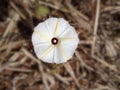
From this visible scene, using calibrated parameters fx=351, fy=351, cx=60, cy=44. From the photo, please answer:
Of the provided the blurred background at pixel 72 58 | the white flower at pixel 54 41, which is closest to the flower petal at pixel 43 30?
the white flower at pixel 54 41

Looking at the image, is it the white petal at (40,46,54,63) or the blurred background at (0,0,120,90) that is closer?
the white petal at (40,46,54,63)

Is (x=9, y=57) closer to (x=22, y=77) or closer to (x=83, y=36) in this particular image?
(x=22, y=77)

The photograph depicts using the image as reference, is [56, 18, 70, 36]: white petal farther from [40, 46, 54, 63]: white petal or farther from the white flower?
[40, 46, 54, 63]: white petal

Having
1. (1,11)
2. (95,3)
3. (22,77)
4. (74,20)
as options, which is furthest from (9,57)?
(95,3)

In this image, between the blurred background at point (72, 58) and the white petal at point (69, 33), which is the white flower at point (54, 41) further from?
the blurred background at point (72, 58)

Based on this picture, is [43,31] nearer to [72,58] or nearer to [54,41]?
[54,41]

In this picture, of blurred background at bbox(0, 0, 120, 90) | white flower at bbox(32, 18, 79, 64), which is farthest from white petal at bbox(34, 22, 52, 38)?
blurred background at bbox(0, 0, 120, 90)

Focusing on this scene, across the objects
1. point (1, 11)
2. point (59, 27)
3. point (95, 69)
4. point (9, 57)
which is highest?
point (1, 11)
